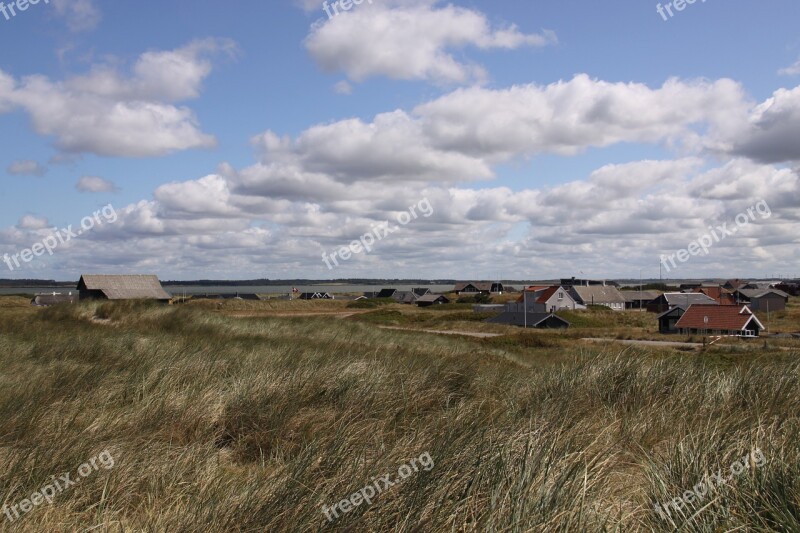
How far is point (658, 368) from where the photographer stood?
9.09m

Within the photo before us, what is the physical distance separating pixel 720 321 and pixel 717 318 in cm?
52

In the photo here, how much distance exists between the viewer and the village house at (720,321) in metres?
55.3

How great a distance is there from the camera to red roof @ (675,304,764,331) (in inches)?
2189

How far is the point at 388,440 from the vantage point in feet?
20.7

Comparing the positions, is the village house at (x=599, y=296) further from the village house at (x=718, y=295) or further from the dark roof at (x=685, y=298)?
the dark roof at (x=685, y=298)

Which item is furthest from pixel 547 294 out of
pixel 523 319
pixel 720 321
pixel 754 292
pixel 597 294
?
pixel 720 321

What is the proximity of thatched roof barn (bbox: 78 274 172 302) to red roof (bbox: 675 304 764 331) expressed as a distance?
152 feet

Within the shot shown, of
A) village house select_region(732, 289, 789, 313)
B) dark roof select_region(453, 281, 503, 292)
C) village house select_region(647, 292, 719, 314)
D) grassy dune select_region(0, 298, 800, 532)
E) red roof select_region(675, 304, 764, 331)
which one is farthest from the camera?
dark roof select_region(453, 281, 503, 292)

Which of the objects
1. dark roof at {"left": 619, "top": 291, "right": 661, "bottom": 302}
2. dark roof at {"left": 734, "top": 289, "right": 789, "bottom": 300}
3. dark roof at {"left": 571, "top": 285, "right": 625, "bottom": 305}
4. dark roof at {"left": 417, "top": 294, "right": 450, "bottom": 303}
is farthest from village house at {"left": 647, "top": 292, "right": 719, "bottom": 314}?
dark roof at {"left": 417, "top": 294, "right": 450, "bottom": 303}

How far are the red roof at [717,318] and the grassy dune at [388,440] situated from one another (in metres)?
50.4

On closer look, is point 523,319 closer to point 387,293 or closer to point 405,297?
point 405,297

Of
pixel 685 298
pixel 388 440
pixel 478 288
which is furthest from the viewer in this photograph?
pixel 478 288

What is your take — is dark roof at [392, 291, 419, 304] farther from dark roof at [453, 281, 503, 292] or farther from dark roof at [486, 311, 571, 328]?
dark roof at [486, 311, 571, 328]

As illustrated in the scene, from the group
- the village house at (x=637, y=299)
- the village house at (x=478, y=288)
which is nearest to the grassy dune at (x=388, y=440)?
the village house at (x=637, y=299)
